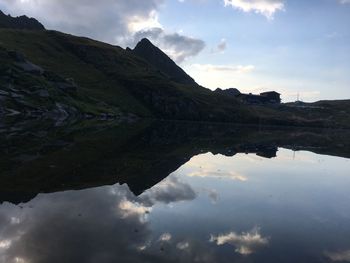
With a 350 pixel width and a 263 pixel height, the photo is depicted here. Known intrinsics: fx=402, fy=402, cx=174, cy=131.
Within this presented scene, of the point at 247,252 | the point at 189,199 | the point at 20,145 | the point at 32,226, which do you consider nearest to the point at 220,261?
the point at 247,252

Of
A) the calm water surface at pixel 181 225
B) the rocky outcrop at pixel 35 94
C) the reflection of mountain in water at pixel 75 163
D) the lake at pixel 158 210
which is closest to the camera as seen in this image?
the calm water surface at pixel 181 225

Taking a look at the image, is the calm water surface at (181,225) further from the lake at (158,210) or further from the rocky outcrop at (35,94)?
the rocky outcrop at (35,94)

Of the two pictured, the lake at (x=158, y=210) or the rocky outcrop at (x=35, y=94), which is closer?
the lake at (x=158, y=210)

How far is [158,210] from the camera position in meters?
32.1

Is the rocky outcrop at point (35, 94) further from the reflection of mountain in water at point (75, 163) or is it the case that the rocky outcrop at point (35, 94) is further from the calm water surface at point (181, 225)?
the calm water surface at point (181, 225)

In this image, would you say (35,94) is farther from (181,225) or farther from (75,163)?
(181,225)

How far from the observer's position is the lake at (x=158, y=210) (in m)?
23.0

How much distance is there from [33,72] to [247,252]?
164 meters

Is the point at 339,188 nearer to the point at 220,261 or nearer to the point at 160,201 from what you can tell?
the point at 160,201

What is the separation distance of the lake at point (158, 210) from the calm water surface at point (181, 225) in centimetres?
7

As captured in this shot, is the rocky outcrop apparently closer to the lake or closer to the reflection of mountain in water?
the reflection of mountain in water

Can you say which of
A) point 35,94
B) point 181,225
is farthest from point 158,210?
point 35,94

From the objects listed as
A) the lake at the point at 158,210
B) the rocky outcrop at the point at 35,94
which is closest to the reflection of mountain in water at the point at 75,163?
the lake at the point at 158,210

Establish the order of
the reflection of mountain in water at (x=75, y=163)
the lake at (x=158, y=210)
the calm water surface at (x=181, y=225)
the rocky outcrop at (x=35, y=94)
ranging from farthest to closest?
the rocky outcrop at (x=35, y=94)
the reflection of mountain in water at (x=75, y=163)
the lake at (x=158, y=210)
the calm water surface at (x=181, y=225)
